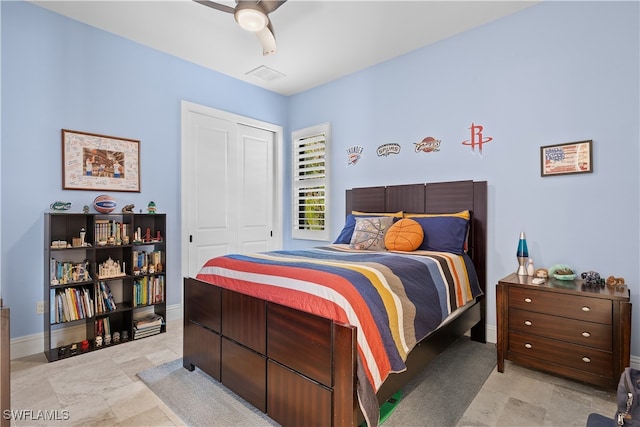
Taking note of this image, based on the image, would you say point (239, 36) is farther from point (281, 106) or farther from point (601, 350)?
point (601, 350)

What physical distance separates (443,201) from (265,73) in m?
2.52

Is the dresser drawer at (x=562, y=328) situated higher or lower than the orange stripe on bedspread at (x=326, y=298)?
lower

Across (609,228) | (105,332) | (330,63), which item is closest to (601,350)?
(609,228)

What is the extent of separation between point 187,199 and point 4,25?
6.38 ft

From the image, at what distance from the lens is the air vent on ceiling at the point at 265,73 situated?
3833 mm

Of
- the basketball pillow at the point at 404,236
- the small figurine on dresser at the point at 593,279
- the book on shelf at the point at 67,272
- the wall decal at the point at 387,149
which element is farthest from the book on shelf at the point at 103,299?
the small figurine on dresser at the point at 593,279

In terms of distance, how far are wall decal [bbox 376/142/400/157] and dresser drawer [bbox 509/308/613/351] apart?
1942mm

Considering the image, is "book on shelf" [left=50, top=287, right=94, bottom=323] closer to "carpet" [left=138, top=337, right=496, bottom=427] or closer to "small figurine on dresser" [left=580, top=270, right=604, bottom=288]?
"carpet" [left=138, top=337, right=496, bottom=427]

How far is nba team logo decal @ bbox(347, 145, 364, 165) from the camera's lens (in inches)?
155

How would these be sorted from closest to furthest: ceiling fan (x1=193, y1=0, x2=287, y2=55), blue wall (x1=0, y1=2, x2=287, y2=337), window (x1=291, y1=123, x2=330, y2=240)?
ceiling fan (x1=193, y1=0, x2=287, y2=55)
blue wall (x1=0, y1=2, x2=287, y2=337)
window (x1=291, y1=123, x2=330, y2=240)

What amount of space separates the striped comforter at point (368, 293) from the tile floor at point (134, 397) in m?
0.55

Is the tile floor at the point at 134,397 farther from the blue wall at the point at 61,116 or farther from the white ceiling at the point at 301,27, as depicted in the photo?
the white ceiling at the point at 301,27

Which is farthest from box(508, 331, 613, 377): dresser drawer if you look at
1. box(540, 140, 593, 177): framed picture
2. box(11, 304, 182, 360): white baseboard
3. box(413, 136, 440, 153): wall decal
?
box(11, 304, 182, 360): white baseboard

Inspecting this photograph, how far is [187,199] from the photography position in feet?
11.9
